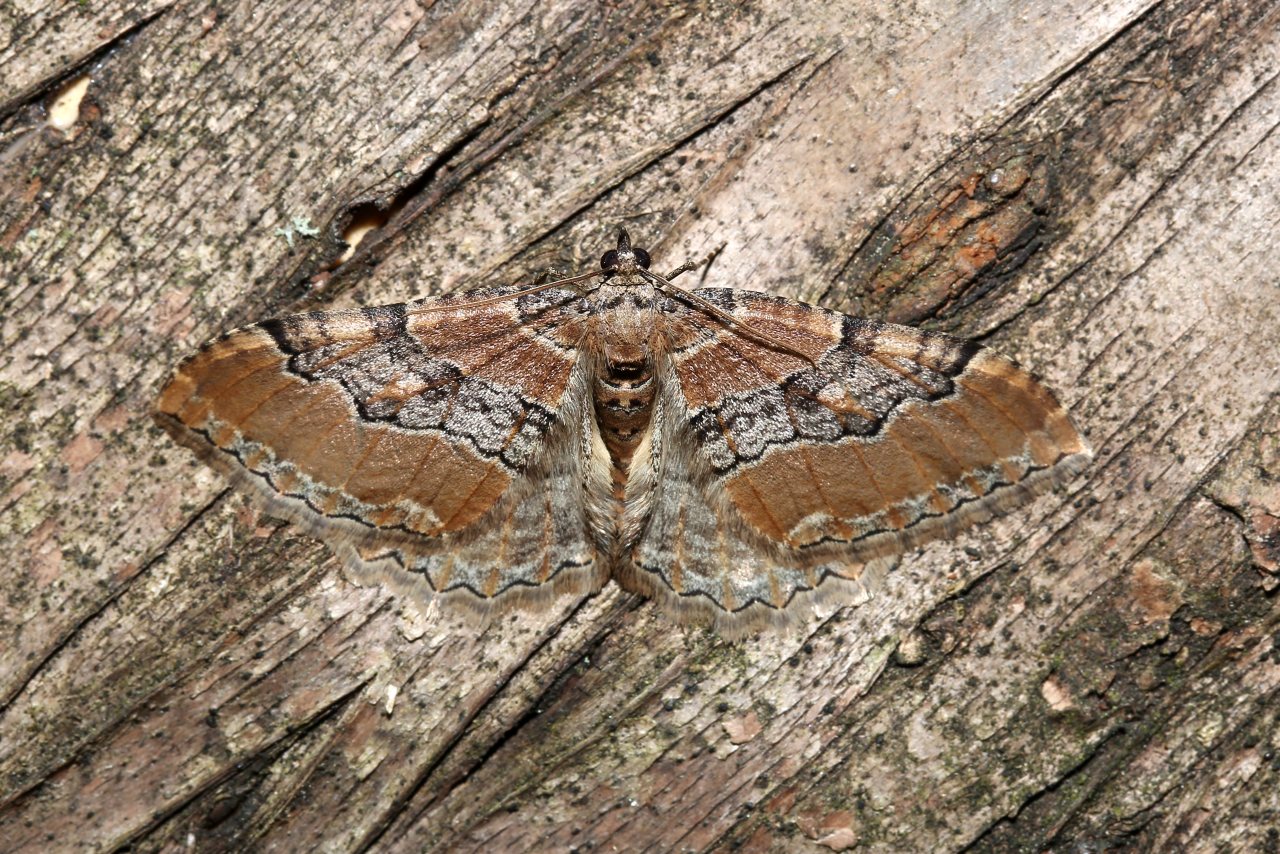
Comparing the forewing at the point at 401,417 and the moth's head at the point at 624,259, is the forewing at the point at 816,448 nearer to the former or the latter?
the moth's head at the point at 624,259

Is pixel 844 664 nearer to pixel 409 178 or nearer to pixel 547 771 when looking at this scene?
pixel 547 771

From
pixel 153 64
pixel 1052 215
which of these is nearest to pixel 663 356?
pixel 1052 215

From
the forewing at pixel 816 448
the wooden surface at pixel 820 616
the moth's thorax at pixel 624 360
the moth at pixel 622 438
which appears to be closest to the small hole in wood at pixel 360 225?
the wooden surface at pixel 820 616

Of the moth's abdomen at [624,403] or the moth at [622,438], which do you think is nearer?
the moth at [622,438]

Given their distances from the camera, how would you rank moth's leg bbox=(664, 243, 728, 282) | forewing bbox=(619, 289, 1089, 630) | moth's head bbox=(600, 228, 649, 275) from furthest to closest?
moth's leg bbox=(664, 243, 728, 282) → moth's head bbox=(600, 228, 649, 275) → forewing bbox=(619, 289, 1089, 630)

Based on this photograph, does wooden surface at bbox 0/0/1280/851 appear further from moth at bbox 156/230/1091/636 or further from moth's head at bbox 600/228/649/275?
moth's head at bbox 600/228/649/275

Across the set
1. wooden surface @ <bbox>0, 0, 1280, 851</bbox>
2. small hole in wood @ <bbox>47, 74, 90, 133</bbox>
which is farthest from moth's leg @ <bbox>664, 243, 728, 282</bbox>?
small hole in wood @ <bbox>47, 74, 90, 133</bbox>
